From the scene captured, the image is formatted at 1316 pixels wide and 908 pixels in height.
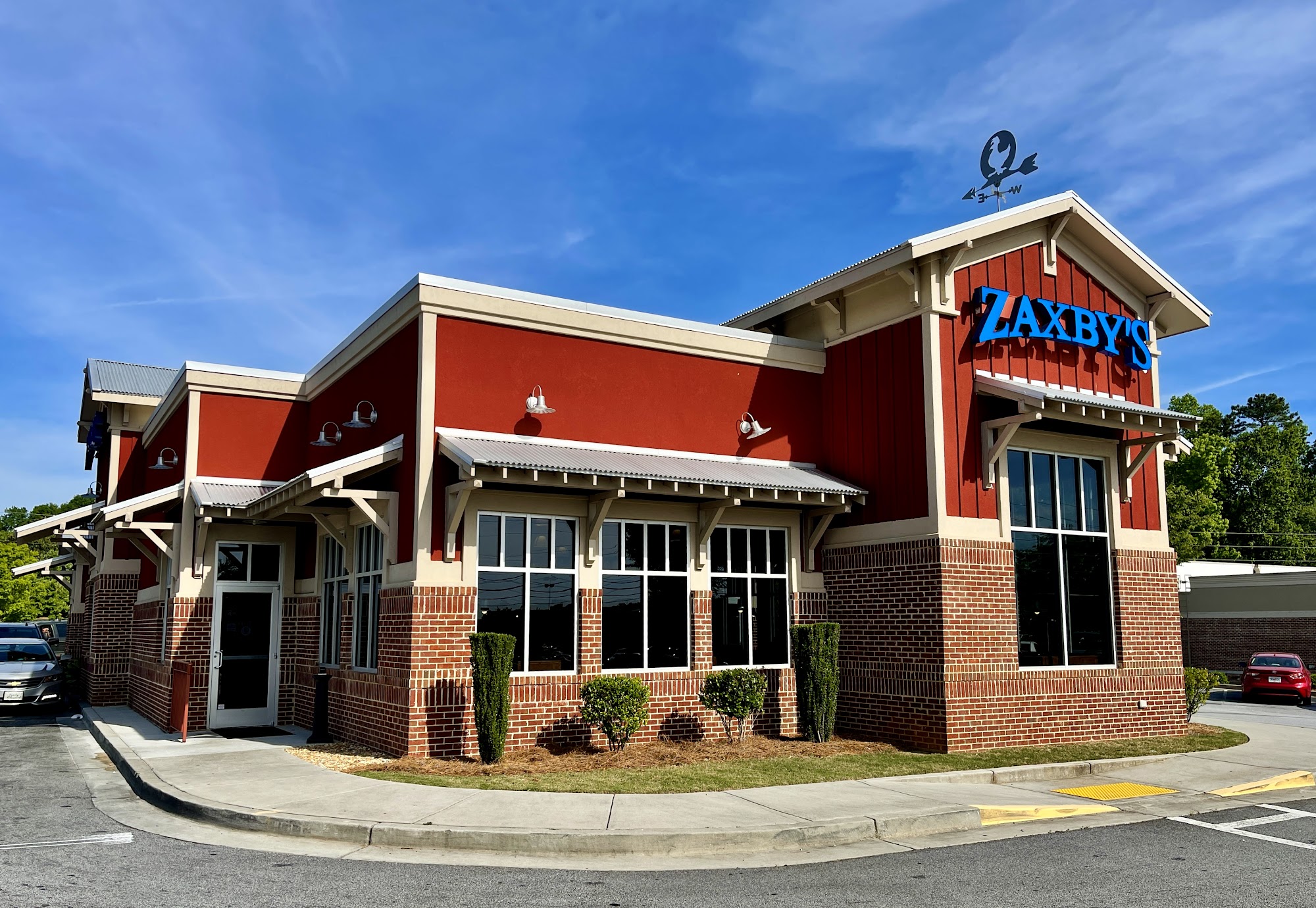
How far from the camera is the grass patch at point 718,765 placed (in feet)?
36.6

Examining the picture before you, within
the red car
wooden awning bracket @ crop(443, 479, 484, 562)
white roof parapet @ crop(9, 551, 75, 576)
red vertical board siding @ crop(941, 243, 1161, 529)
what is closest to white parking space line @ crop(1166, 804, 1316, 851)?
red vertical board siding @ crop(941, 243, 1161, 529)

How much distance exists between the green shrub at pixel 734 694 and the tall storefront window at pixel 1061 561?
3842 millimetres

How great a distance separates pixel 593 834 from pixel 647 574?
603 centimetres

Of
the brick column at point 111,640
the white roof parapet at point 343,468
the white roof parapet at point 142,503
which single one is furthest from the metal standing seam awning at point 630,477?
the brick column at point 111,640

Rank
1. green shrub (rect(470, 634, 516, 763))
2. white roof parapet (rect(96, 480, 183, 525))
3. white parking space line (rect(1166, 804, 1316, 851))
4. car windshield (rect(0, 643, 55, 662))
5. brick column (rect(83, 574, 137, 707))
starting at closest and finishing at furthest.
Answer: white parking space line (rect(1166, 804, 1316, 851))
green shrub (rect(470, 634, 516, 763))
white roof parapet (rect(96, 480, 183, 525))
brick column (rect(83, 574, 137, 707))
car windshield (rect(0, 643, 55, 662))

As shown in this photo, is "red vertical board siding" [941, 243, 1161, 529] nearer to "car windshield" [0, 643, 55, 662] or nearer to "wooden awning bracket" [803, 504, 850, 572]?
"wooden awning bracket" [803, 504, 850, 572]

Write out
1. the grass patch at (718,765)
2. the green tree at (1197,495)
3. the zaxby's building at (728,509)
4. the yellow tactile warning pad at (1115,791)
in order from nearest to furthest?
the grass patch at (718,765) → the yellow tactile warning pad at (1115,791) → the zaxby's building at (728,509) → the green tree at (1197,495)

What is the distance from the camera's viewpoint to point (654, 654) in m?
14.4

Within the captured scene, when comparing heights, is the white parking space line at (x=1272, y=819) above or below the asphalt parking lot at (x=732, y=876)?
below

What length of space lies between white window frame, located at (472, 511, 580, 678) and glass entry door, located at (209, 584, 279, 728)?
6.14 m

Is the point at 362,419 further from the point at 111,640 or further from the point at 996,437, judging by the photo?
the point at 111,640

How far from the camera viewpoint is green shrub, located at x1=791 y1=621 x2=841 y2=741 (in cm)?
1434

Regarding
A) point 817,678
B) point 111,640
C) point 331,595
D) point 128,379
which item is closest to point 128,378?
point 128,379

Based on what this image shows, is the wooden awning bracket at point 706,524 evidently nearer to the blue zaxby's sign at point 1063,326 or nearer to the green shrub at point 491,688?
the green shrub at point 491,688
